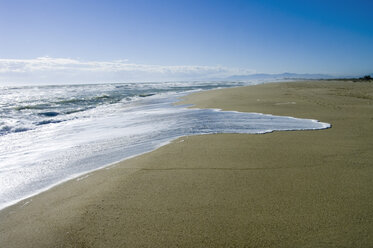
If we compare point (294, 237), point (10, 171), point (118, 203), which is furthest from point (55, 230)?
point (10, 171)

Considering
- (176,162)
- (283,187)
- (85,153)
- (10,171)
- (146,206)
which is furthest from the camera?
(85,153)

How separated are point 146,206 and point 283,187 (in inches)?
49.5

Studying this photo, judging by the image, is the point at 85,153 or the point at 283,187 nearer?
the point at 283,187

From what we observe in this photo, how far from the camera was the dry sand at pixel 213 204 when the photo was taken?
1.61 meters

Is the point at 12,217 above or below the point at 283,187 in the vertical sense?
below

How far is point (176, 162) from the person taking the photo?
118 inches

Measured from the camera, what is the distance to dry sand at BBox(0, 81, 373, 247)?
5.28 ft

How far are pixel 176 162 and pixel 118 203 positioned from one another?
1.05 meters

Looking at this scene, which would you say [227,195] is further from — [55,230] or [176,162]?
[55,230]

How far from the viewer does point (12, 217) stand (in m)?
2.10

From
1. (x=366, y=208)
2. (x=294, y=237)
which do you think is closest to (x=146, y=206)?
(x=294, y=237)

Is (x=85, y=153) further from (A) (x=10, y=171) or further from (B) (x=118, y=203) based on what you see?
(B) (x=118, y=203)

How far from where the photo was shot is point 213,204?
6.50ft

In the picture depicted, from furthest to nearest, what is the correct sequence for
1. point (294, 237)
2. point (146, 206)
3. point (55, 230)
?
point (146, 206) < point (55, 230) < point (294, 237)
